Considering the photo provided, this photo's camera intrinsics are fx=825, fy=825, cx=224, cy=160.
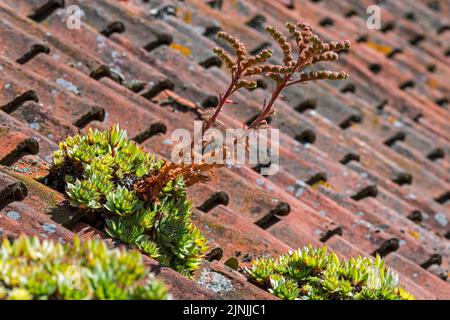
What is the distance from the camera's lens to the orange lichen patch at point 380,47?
613cm

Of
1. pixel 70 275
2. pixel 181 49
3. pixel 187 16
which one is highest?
pixel 187 16

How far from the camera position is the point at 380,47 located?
618cm

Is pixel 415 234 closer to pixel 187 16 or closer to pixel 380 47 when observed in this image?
pixel 187 16

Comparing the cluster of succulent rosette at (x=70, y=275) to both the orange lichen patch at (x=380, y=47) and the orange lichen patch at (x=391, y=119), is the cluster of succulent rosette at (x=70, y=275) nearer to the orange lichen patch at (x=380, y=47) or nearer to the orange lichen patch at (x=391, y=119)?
the orange lichen patch at (x=391, y=119)

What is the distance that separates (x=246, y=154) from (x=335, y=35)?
2246 millimetres

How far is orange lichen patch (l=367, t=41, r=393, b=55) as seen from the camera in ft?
20.1

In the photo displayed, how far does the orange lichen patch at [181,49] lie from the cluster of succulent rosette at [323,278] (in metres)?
1.98

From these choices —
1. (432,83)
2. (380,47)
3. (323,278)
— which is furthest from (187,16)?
(323,278)

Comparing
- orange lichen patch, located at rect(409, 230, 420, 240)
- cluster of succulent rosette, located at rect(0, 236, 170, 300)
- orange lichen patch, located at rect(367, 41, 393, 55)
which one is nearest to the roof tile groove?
orange lichen patch, located at rect(409, 230, 420, 240)

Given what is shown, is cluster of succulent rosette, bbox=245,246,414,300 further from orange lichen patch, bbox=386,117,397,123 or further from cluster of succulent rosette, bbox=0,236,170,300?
orange lichen patch, bbox=386,117,397,123

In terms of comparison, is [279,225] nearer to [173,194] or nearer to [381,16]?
[173,194]

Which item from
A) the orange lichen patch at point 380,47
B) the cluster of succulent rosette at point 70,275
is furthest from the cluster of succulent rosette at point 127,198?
the orange lichen patch at point 380,47

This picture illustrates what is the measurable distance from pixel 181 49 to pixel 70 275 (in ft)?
8.77

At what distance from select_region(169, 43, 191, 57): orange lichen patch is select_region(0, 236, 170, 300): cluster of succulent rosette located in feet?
8.49
